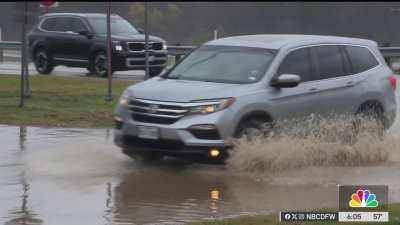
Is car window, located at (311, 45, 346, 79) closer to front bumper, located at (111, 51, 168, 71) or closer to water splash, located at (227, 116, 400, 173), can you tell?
water splash, located at (227, 116, 400, 173)

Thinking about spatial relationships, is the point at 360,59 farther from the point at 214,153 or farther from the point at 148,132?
the point at 148,132

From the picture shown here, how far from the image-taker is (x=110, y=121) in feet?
49.8

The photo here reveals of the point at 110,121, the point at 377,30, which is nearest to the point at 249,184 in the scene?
the point at 377,30

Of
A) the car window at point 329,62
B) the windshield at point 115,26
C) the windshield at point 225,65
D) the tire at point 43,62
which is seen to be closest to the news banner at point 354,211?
the windshield at point 225,65

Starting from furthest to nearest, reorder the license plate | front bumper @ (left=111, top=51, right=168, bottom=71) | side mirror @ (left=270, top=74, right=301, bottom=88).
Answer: front bumper @ (left=111, top=51, right=168, bottom=71), side mirror @ (left=270, top=74, right=301, bottom=88), the license plate

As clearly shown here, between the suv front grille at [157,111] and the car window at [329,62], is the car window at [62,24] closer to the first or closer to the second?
the car window at [329,62]

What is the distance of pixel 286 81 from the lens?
37.1ft

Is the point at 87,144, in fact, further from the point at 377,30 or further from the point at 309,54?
the point at 377,30

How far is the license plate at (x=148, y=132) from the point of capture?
1066 cm

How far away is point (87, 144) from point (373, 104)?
13.7 ft

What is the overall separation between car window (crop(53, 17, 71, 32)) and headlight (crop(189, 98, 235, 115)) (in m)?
15.2

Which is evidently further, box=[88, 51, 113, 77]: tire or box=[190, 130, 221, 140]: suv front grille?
box=[88, 51, 113, 77]: tire

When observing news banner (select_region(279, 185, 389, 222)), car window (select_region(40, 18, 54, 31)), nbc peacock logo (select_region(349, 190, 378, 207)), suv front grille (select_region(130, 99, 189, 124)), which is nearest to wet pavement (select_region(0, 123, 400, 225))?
suv front grille (select_region(130, 99, 189, 124))

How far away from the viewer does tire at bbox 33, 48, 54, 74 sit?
2527cm
